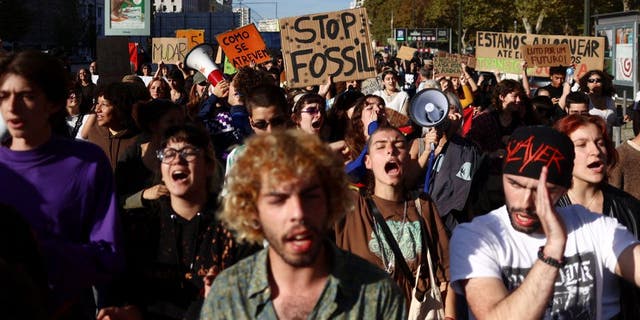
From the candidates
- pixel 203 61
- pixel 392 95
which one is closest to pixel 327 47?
pixel 203 61

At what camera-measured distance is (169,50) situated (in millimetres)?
19469

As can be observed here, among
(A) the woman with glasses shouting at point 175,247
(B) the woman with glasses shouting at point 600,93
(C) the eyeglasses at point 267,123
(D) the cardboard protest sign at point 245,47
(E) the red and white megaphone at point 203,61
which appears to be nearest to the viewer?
(A) the woman with glasses shouting at point 175,247

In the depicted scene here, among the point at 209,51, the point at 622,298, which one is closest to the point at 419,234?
the point at 622,298

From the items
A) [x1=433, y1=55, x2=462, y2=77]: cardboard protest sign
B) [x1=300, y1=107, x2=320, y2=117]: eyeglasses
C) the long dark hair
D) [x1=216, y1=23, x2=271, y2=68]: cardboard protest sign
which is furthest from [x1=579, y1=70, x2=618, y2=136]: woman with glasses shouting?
the long dark hair

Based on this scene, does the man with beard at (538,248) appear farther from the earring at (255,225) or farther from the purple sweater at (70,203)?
the purple sweater at (70,203)

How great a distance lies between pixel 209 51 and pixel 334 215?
23.8 feet

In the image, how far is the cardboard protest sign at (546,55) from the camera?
14.8 metres

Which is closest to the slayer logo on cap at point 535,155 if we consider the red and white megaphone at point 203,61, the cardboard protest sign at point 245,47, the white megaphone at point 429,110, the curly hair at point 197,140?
the curly hair at point 197,140

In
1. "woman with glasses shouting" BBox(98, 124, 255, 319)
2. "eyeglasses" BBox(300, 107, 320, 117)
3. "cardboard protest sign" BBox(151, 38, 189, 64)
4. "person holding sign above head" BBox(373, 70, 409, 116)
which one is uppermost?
"cardboard protest sign" BBox(151, 38, 189, 64)

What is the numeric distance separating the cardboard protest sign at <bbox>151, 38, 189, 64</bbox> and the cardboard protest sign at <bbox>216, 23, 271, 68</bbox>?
5145 mm

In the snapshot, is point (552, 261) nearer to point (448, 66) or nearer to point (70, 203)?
point (70, 203)

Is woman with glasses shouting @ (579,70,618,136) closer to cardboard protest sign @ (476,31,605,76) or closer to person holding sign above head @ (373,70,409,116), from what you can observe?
person holding sign above head @ (373,70,409,116)

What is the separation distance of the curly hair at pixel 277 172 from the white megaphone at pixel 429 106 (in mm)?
3854

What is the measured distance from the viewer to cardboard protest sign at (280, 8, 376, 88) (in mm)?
9664
